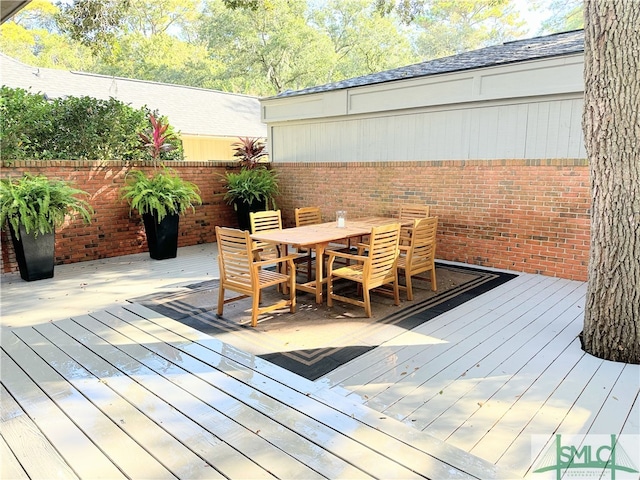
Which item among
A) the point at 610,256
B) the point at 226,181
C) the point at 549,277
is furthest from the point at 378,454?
the point at 226,181

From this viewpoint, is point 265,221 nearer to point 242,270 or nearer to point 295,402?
point 242,270

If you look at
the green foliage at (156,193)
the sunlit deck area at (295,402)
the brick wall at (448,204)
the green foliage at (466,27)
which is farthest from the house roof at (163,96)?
the green foliage at (466,27)

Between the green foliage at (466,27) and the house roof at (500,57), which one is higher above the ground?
the green foliage at (466,27)

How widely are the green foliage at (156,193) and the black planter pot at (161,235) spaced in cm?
12

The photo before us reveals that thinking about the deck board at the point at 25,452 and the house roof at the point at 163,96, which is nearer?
the deck board at the point at 25,452

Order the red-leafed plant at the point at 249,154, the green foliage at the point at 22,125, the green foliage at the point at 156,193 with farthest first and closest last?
the red-leafed plant at the point at 249,154 → the green foliage at the point at 156,193 → the green foliage at the point at 22,125

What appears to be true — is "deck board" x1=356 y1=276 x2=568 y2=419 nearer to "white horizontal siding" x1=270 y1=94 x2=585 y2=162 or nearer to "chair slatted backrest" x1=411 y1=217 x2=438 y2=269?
"chair slatted backrest" x1=411 y1=217 x2=438 y2=269

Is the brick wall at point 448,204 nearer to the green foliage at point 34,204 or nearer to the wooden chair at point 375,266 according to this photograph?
the green foliage at point 34,204

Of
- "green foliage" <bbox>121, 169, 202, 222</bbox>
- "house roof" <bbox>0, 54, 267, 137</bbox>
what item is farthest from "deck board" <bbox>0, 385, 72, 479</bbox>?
"house roof" <bbox>0, 54, 267, 137</bbox>

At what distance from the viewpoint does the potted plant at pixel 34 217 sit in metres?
5.59

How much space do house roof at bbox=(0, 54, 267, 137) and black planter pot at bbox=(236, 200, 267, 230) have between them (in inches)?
181

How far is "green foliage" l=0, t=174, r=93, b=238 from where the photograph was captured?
5.57 meters

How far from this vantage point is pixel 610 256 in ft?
11.1

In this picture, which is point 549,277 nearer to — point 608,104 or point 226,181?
point 608,104
